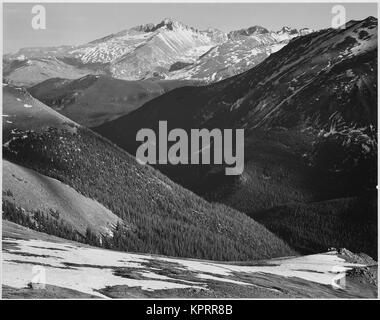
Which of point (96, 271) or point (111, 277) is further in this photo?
point (96, 271)

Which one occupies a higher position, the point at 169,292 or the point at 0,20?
the point at 0,20

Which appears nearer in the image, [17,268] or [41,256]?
[17,268]

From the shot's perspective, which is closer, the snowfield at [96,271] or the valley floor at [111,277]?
the valley floor at [111,277]

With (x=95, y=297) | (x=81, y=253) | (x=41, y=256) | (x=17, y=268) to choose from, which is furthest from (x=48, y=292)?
(x=81, y=253)

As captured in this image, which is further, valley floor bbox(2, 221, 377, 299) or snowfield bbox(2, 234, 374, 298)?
snowfield bbox(2, 234, 374, 298)

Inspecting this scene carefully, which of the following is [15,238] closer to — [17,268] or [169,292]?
[17,268]

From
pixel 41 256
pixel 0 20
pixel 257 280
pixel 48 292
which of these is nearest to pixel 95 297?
pixel 48 292

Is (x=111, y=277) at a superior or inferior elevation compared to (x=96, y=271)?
inferior
